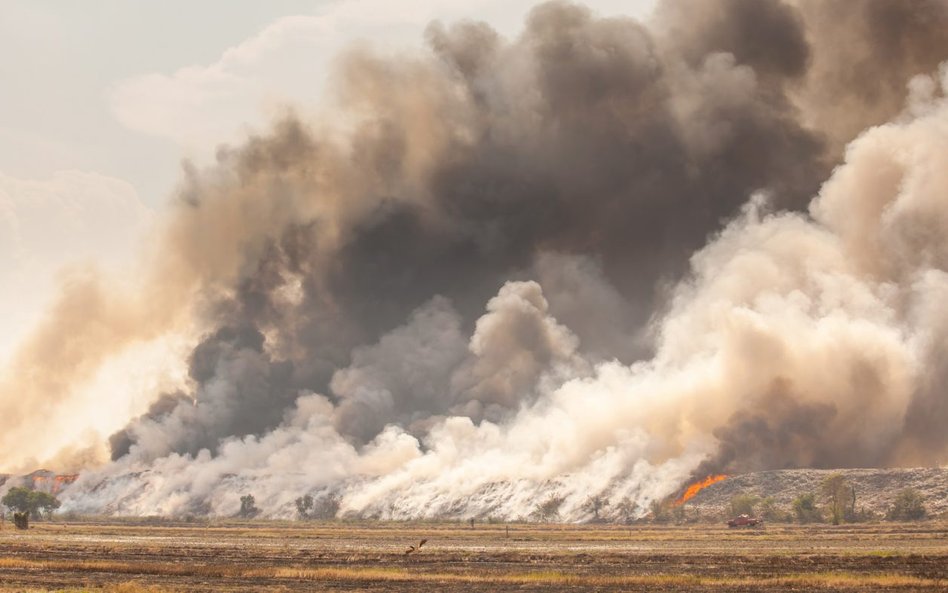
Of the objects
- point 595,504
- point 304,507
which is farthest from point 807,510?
point 304,507

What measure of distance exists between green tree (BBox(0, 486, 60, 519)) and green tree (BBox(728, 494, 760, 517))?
3891 inches

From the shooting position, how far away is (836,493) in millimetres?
109688

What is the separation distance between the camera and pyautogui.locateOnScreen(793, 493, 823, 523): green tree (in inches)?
4237

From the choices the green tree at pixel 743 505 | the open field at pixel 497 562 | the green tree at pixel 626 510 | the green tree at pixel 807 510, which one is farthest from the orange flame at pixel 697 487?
the open field at pixel 497 562

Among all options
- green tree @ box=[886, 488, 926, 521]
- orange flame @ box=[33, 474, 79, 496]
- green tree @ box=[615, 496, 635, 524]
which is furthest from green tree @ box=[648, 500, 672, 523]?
orange flame @ box=[33, 474, 79, 496]

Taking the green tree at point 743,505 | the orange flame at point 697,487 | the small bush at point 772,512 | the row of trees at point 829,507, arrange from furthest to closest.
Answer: the orange flame at point 697,487 < the green tree at point 743,505 < the small bush at point 772,512 < the row of trees at point 829,507

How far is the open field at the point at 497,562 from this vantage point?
46.7m

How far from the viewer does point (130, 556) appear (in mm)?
64375

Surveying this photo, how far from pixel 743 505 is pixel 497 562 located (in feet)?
191

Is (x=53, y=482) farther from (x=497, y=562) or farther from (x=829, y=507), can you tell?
(x=497, y=562)

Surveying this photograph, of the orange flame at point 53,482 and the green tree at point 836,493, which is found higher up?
the orange flame at point 53,482

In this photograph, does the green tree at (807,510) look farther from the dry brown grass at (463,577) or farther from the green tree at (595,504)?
the dry brown grass at (463,577)

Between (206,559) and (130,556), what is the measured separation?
5534mm

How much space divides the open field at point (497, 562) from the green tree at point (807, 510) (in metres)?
12.9
